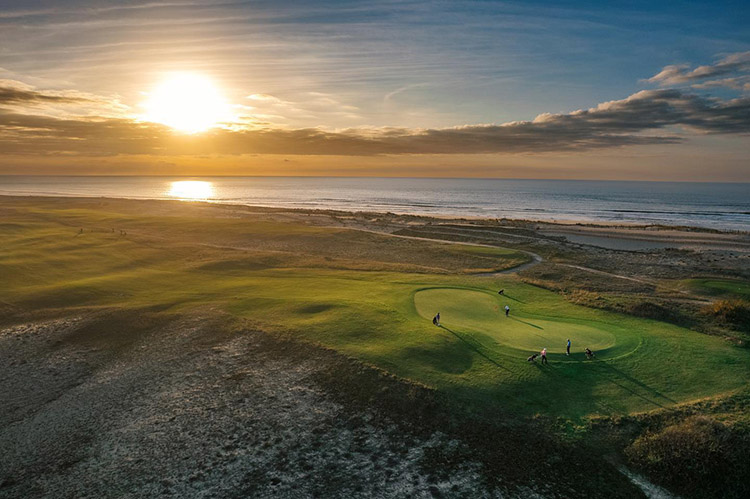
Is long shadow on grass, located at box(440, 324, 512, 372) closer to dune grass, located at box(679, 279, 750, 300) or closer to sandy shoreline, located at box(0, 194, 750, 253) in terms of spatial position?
dune grass, located at box(679, 279, 750, 300)

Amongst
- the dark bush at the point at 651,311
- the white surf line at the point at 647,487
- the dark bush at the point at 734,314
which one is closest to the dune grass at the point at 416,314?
the dark bush at the point at 651,311

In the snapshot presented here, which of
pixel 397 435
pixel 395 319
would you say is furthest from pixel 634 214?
pixel 397 435

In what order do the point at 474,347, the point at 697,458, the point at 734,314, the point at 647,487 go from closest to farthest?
the point at 647,487
the point at 697,458
the point at 474,347
the point at 734,314

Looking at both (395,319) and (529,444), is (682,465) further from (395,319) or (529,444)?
(395,319)

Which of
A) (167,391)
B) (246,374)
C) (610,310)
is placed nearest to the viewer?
(167,391)

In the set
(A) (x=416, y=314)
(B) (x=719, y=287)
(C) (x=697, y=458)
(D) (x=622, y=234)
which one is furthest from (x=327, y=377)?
(D) (x=622, y=234)

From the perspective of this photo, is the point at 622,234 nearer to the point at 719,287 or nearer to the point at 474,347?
the point at 719,287
